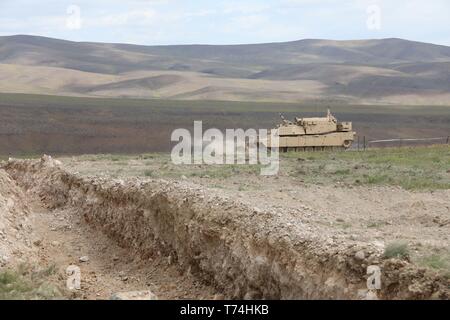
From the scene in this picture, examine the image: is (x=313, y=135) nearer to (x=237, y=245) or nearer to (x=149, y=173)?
(x=149, y=173)

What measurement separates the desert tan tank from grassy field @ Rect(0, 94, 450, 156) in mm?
15338

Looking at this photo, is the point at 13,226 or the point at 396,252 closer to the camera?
the point at 396,252

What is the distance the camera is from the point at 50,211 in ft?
74.4

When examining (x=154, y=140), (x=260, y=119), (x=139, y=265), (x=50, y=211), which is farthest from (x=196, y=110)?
(x=139, y=265)

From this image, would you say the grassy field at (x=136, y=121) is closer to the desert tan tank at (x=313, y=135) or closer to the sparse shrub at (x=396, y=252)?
the desert tan tank at (x=313, y=135)

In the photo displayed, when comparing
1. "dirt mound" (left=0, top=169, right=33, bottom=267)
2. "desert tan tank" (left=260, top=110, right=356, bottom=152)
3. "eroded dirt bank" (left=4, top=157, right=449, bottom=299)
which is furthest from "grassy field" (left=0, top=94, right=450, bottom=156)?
"eroded dirt bank" (left=4, top=157, right=449, bottom=299)

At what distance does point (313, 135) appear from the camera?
44094 millimetres

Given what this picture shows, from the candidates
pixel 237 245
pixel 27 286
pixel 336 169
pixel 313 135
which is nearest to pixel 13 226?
pixel 27 286

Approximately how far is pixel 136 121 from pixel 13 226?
A: 54419 mm

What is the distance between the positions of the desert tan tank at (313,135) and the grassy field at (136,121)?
15.3 meters

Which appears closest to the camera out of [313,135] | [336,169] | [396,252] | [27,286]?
[396,252]

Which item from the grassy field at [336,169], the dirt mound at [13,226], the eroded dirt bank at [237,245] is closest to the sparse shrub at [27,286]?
the dirt mound at [13,226]
